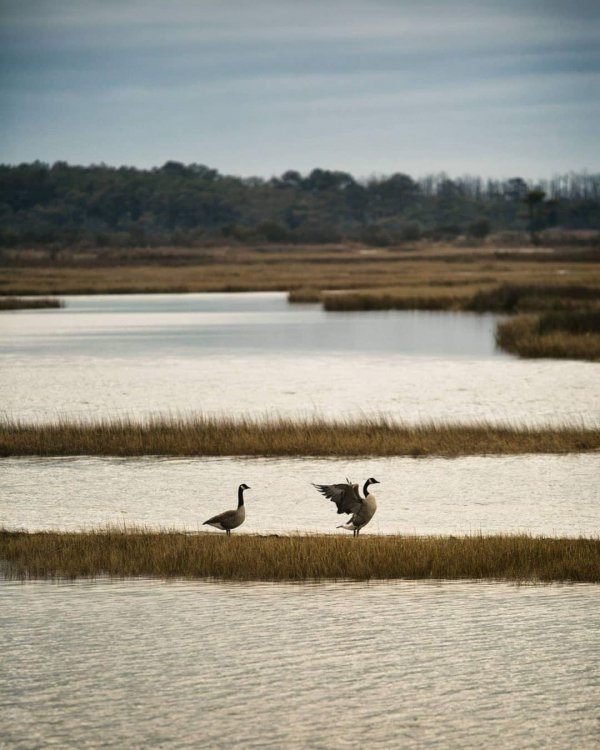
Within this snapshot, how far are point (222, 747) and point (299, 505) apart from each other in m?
8.34

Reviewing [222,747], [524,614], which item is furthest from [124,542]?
[222,747]

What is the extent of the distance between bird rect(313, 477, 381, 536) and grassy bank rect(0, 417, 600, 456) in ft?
23.9

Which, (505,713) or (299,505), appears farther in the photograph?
(299,505)

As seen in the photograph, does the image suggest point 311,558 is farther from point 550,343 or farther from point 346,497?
point 550,343

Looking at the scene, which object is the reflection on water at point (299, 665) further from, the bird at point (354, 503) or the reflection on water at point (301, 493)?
the reflection on water at point (301, 493)

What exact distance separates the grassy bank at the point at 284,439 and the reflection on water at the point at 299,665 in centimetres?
916

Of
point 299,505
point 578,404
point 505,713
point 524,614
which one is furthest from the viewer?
point 578,404

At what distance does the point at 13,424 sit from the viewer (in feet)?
77.7

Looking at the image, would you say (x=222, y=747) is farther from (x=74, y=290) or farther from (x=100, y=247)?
(x=100, y=247)

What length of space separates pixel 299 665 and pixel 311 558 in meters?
2.89

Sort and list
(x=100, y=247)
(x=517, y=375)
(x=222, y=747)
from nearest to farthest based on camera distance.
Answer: (x=222, y=747)
(x=517, y=375)
(x=100, y=247)

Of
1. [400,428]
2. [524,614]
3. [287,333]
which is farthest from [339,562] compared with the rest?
[287,333]

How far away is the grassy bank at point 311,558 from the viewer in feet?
41.5

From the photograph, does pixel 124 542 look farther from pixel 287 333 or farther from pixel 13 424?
pixel 287 333
